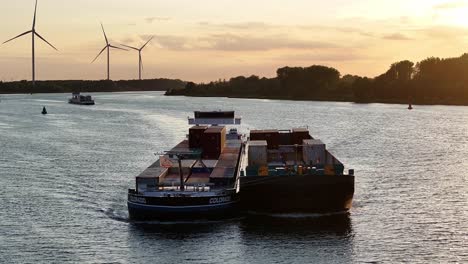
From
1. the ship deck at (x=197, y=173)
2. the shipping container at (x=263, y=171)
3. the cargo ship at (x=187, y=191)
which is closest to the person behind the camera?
the cargo ship at (x=187, y=191)

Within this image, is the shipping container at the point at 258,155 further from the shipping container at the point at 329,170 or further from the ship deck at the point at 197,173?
the shipping container at the point at 329,170

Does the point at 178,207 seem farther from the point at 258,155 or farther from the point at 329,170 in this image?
the point at 258,155

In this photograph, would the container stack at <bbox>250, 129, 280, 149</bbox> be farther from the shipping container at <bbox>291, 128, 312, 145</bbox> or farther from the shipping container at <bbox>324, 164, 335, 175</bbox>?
→ the shipping container at <bbox>324, 164, 335, 175</bbox>

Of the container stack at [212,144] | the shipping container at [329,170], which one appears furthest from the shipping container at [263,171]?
the container stack at [212,144]

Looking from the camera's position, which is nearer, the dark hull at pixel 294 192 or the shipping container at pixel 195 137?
the dark hull at pixel 294 192

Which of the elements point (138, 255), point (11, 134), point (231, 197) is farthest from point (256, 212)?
point (11, 134)

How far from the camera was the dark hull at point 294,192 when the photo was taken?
46.1 metres

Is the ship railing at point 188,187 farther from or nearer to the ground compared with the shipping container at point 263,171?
nearer to the ground

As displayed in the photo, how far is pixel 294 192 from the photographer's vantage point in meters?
46.1

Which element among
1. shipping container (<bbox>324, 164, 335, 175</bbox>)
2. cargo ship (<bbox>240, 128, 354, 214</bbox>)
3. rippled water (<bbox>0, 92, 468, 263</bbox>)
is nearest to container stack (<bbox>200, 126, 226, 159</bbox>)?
rippled water (<bbox>0, 92, 468, 263</bbox>)

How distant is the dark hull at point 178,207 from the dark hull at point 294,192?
2461 mm

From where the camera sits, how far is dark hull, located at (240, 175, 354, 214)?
46.1 meters

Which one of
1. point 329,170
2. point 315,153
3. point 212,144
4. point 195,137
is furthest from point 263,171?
point 195,137

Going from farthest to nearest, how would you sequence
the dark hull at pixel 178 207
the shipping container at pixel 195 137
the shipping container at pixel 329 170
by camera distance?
the shipping container at pixel 195 137 < the shipping container at pixel 329 170 < the dark hull at pixel 178 207
